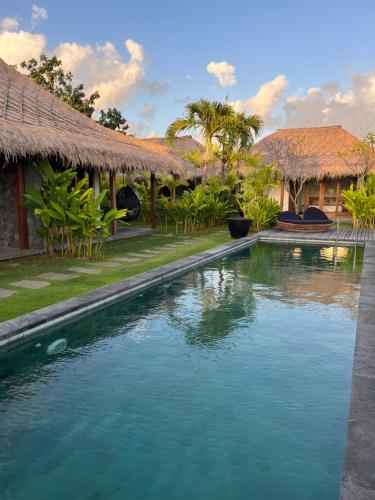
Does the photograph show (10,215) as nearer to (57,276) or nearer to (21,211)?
(21,211)

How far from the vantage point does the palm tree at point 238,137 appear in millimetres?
17453

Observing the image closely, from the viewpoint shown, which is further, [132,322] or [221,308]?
[221,308]

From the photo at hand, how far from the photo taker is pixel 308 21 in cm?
1280

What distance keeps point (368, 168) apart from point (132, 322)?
16.6m

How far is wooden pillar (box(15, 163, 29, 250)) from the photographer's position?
32.2 ft

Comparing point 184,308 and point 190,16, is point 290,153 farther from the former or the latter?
point 184,308

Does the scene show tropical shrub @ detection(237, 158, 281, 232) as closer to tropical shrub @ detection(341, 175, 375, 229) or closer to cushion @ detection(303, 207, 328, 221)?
cushion @ detection(303, 207, 328, 221)

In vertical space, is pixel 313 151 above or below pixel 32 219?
above

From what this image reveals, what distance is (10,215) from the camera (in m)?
10.3

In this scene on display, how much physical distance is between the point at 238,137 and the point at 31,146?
35.4ft

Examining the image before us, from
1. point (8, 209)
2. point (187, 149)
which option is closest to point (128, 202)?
point (8, 209)

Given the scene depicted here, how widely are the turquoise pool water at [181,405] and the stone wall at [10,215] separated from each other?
5010 millimetres

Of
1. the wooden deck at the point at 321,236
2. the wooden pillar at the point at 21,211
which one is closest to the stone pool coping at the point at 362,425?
the wooden pillar at the point at 21,211

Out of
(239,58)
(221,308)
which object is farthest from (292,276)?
(239,58)
